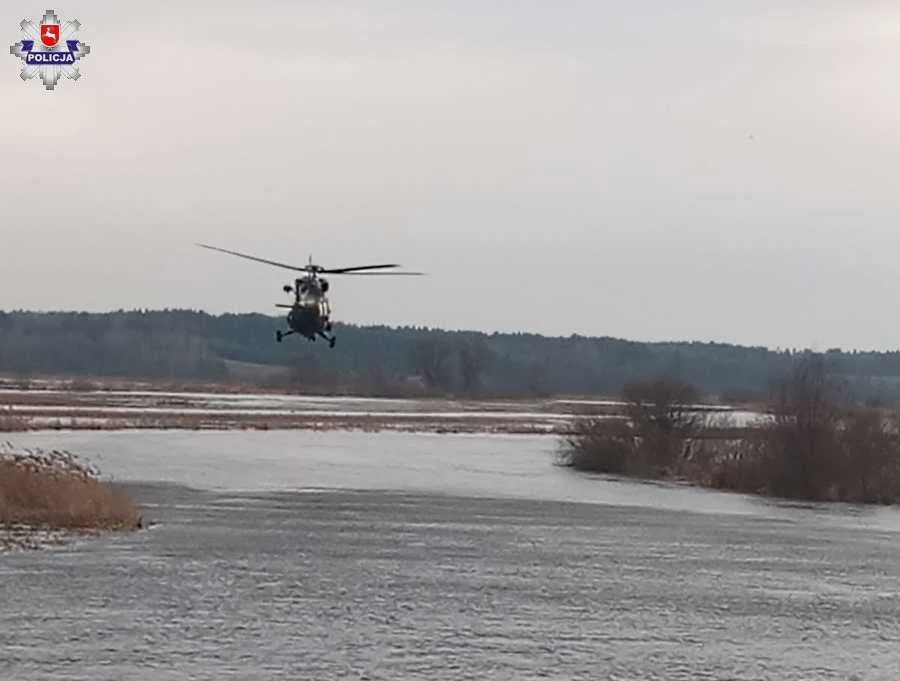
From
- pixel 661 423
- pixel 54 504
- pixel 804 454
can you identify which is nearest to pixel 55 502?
pixel 54 504

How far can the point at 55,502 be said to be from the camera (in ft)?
122

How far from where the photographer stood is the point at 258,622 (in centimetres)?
2553

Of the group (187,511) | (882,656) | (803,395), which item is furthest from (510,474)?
(882,656)

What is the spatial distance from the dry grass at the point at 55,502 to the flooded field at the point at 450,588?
114cm

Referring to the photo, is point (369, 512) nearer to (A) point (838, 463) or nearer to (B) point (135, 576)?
(B) point (135, 576)

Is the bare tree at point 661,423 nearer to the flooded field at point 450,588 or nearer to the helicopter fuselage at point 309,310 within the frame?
the flooded field at point 450,588

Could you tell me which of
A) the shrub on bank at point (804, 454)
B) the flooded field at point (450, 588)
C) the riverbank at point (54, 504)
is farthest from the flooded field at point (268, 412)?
the riverbank at point (54, 504)

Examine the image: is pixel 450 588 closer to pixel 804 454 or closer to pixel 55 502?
pixel 55 502

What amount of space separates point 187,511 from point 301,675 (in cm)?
2190

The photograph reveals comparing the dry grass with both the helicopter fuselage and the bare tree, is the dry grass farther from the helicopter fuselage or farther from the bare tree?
the bare tree

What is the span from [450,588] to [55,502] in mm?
11474

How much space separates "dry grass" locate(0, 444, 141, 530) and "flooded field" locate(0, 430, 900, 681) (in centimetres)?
114

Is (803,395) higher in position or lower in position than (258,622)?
higher

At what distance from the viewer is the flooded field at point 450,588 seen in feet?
75.5
